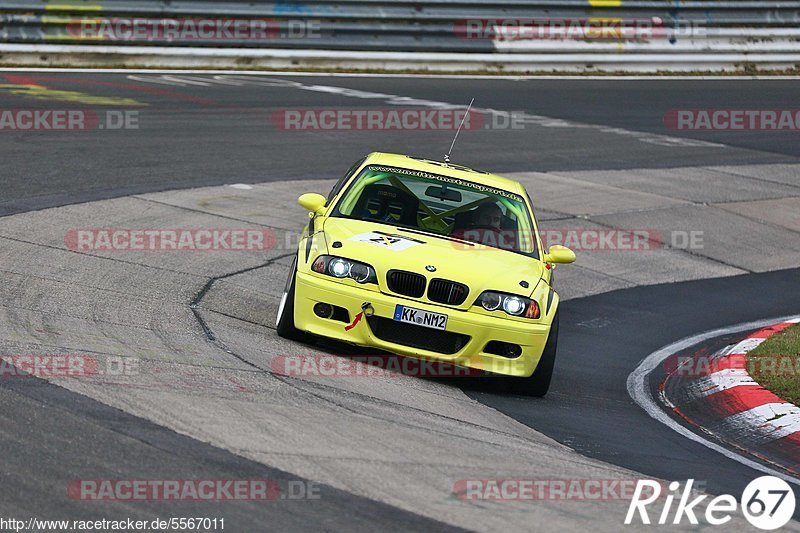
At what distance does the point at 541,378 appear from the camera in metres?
8.16

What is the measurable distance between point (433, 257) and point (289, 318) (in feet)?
3.44

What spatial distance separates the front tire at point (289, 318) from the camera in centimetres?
820

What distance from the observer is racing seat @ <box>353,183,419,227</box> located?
9.04 meters

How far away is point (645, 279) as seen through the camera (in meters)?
12.9

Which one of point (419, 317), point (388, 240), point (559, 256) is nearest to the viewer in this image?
point (419, 317)

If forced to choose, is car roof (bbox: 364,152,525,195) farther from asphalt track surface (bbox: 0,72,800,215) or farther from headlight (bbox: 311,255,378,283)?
asphalt track surface (bbox: 0,72,800,215)

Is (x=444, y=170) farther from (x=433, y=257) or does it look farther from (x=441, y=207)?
(x=433, y=257)

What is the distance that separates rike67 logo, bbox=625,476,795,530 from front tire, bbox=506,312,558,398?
1819mm

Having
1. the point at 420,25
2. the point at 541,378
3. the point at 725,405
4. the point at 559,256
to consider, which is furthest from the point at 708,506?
the point at 420,25

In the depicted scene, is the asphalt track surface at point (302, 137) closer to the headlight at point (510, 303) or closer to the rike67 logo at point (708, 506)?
the headlight at point (510, 303)

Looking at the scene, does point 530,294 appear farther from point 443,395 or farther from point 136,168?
point 136,168

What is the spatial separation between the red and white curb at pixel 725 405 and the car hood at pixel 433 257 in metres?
1.30

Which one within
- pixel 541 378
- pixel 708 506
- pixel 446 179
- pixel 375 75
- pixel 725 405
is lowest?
pixel 725 405

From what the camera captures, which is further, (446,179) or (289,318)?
(446,179)
